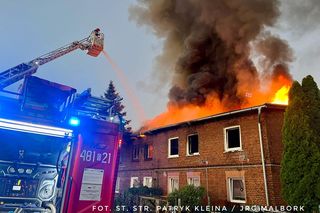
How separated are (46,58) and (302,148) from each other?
1158 cm

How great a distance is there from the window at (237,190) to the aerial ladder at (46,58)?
9.79m

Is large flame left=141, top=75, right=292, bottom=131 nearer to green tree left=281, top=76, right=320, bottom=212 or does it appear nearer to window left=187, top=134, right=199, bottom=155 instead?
window left=187, top=134, right=199, bottom=155

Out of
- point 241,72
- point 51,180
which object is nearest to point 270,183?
point 51,180

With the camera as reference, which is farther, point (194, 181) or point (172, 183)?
point (172, 183)

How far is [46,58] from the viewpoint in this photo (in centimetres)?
1120

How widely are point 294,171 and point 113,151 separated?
838 centimetres

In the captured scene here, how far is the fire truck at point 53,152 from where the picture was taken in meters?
3.76

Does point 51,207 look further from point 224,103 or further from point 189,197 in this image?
point 224,103

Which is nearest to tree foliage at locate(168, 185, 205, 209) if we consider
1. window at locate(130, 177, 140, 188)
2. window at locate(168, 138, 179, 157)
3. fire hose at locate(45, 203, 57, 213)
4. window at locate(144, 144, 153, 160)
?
window at locate(168, 138, 179, 157)

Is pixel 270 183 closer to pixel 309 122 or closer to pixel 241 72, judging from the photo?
pixel 309 122

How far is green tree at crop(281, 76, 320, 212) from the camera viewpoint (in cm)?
927

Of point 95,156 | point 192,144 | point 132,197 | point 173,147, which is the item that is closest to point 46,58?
point 95,156

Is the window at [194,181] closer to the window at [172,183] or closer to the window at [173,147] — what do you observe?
the window at [172,183]

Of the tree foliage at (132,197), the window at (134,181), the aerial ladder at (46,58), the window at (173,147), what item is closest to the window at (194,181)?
the window at (173,147)
